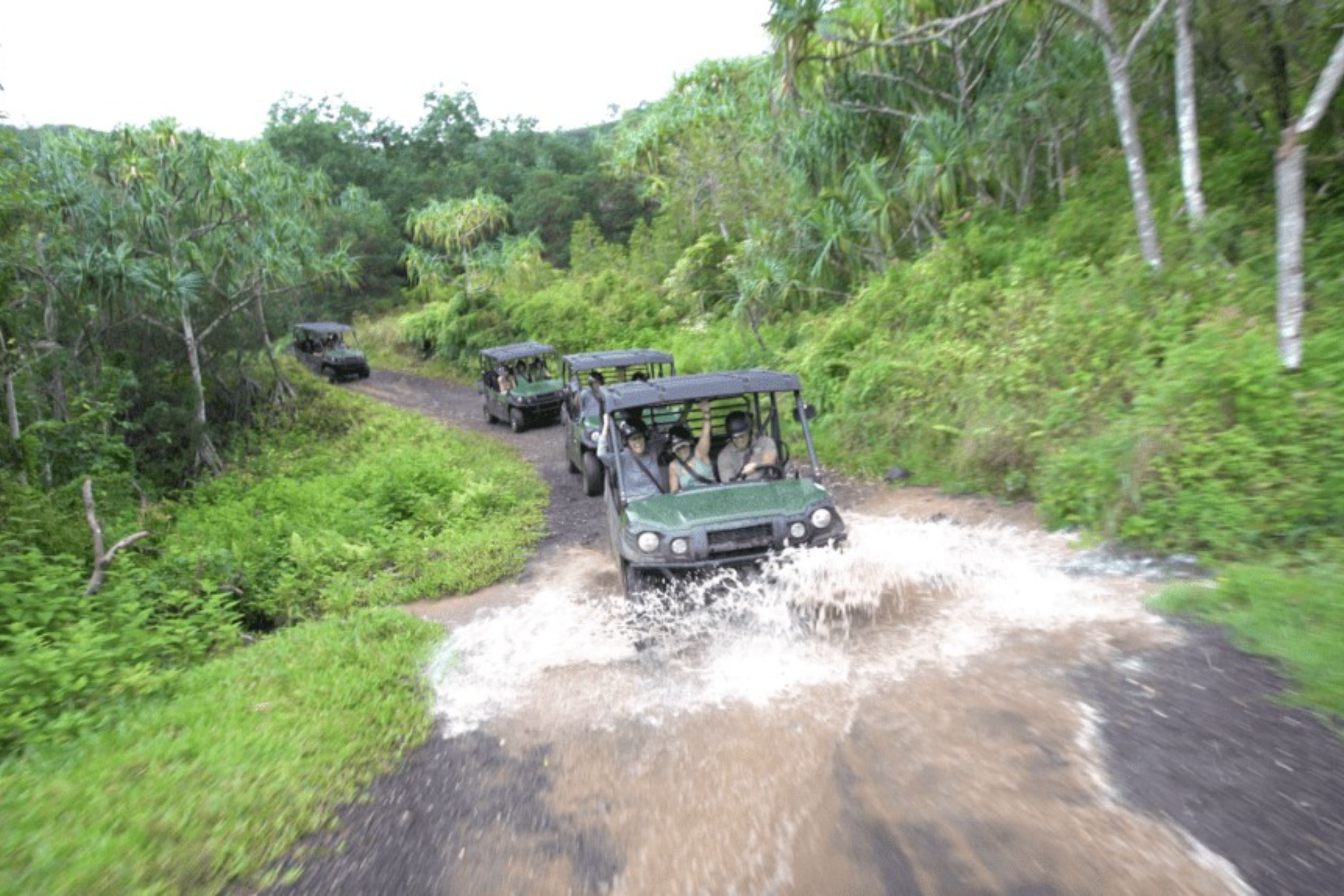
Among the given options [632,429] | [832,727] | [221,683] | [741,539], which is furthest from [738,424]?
[221,683]

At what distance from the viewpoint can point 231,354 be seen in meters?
24.6

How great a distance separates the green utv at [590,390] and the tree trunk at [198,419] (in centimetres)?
1140

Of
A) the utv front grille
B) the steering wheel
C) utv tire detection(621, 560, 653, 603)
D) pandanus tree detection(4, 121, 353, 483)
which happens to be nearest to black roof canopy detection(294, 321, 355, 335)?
pandanus tree detection(4, 121, 353, 483)

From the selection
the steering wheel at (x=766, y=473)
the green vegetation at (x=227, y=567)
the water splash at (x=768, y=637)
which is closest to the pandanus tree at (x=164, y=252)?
the green vegetation at (x=227, y=567)

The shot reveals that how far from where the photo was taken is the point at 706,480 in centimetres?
668

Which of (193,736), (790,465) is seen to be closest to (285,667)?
(193,736)

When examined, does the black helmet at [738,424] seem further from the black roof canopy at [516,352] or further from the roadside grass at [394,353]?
the roadside grass at [394,353]

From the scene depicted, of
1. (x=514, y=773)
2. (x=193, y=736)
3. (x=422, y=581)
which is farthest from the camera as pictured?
(x=422, y=581)

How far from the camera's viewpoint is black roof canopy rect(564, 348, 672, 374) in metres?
12.9

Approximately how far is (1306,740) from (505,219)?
4161 centimetres

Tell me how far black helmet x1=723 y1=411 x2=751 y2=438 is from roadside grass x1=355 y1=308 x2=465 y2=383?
24.8 metres

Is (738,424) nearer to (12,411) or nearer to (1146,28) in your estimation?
(1146,28)

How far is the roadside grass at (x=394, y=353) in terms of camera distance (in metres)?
32.7

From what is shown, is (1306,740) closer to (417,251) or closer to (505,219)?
(417,251)
